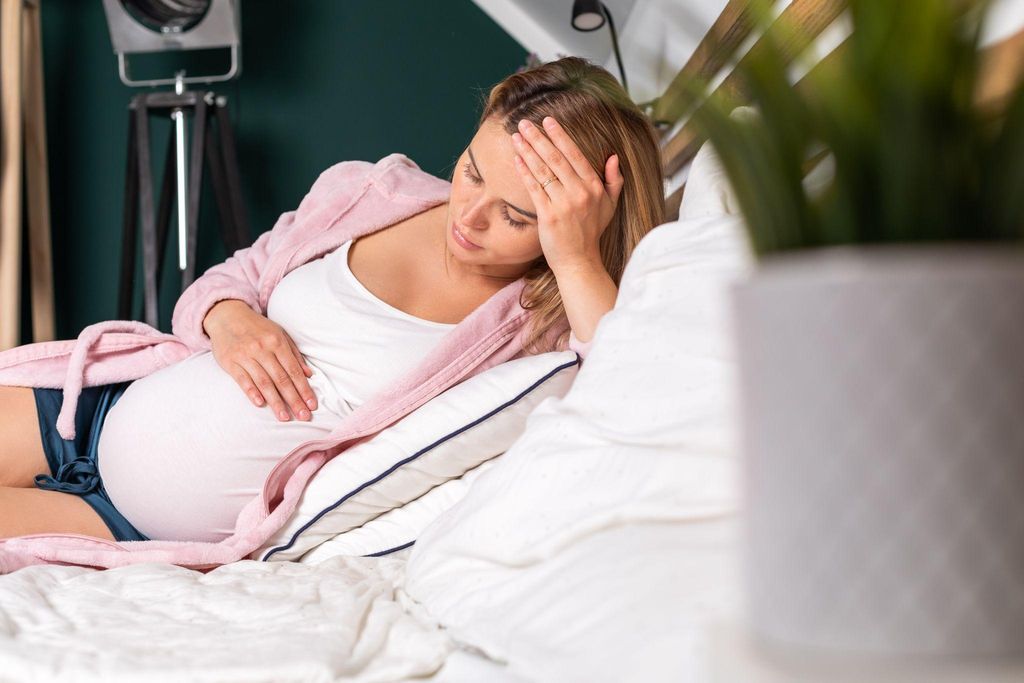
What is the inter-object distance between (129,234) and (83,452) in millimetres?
1501

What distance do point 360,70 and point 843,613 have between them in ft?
10.6

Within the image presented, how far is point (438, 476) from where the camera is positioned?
120 cm

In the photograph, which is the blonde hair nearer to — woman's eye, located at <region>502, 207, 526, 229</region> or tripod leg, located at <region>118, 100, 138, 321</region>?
woman's eye, located at <region>502, 207, 526, 229</region>

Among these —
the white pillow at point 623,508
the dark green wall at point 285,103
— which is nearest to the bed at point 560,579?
the white pillow at point 623,508

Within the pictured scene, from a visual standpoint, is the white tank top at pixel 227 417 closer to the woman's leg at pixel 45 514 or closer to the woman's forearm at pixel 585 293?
the woman's leg at pixel 45 514

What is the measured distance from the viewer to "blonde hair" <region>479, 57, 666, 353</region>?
4.33 feet

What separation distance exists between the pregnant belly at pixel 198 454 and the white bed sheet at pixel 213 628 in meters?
0.21

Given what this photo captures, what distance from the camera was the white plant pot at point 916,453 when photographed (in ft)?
1.01

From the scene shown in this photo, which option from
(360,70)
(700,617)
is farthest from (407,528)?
(360,70)

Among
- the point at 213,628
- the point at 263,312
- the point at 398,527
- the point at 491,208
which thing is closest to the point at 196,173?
the point at 263,312

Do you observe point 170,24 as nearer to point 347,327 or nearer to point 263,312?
point 263,312

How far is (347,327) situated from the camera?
139cm

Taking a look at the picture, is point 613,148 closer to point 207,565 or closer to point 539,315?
point 539,315

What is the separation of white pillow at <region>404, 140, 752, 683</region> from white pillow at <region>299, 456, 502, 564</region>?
0.29 metres
